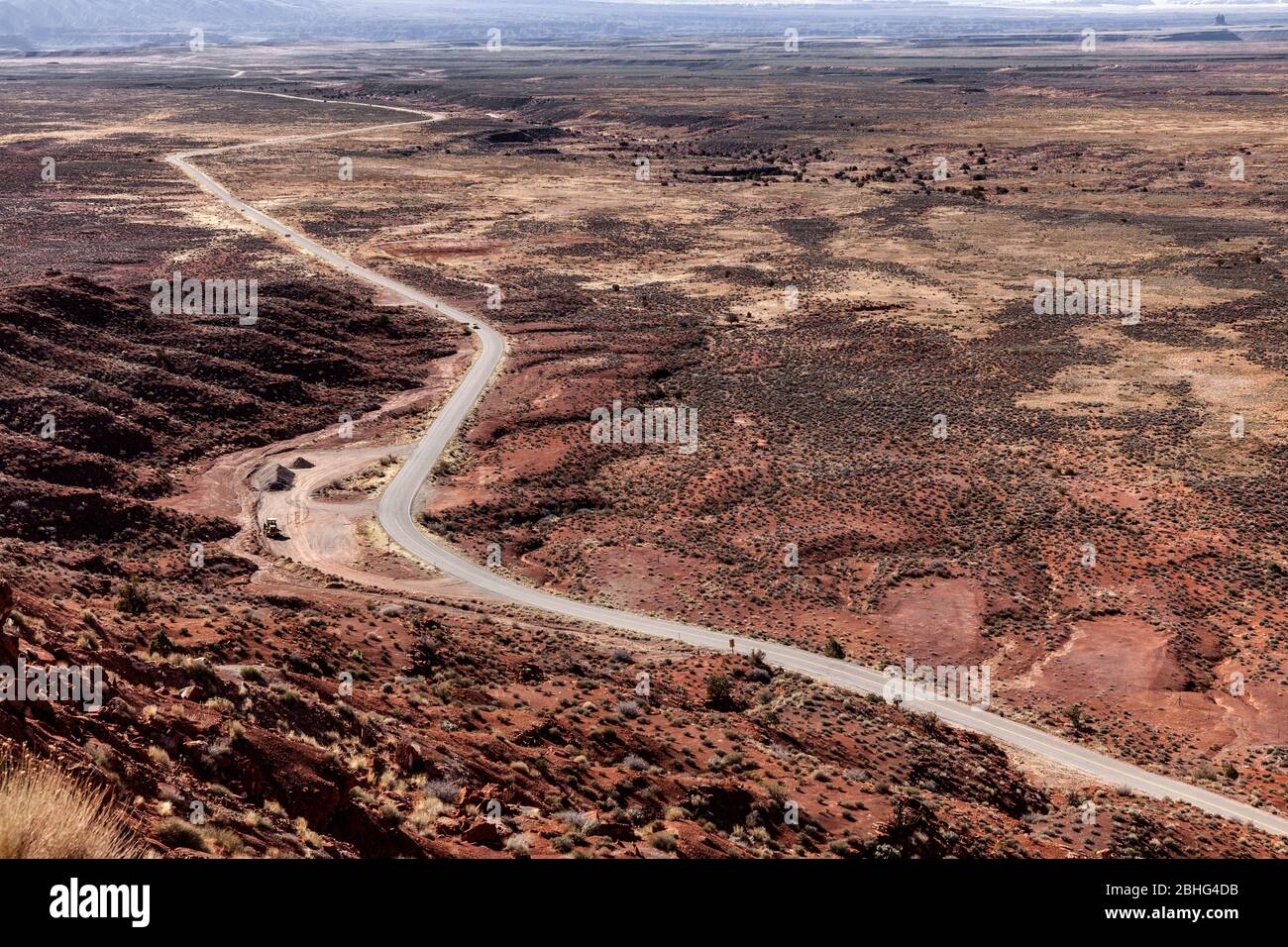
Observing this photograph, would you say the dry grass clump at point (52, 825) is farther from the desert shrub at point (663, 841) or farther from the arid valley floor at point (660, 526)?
the desert shrub at point (663, 841)

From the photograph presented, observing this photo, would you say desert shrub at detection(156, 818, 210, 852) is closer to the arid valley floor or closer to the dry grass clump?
the arid valley floor

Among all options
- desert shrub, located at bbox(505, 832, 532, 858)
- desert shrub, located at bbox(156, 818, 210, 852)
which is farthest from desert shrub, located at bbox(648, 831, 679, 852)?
desert shrub, located at bbox(156, 818, 210, 852)

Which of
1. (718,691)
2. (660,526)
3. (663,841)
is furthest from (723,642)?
(663,841)

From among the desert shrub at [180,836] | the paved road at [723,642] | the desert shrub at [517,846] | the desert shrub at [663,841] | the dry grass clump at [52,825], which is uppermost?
the dry grass clump at [52,825]

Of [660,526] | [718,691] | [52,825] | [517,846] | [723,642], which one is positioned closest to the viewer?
[52,825]

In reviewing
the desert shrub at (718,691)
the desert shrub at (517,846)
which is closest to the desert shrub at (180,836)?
the desert shrub at (517,846)

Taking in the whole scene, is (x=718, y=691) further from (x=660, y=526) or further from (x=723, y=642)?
(x=660, y=526)
